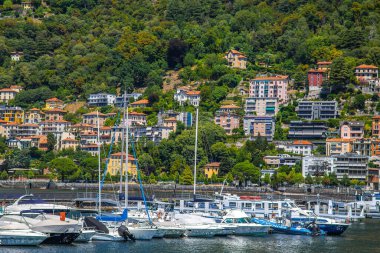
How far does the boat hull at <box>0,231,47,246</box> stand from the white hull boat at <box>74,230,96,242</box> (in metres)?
2.94

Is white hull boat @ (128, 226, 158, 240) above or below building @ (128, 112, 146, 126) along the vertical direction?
below

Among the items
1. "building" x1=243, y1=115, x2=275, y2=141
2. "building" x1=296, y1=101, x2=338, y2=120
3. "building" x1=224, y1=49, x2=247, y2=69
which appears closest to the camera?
"building" x1=243, y1=115, x2=275, y2=141

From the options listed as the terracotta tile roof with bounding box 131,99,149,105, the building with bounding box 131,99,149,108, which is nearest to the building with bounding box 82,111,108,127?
the building with bounding box 131,99,149,108

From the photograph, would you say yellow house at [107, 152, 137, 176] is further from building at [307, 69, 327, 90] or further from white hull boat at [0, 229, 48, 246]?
white hull boat at [0, 229, 48, 246]

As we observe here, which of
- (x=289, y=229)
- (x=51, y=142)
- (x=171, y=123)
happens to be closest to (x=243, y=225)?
(x=289, y=229)

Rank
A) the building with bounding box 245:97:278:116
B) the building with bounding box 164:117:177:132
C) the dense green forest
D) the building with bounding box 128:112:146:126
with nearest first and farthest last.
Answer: the building with bounding box 164:117:177:132
the building with bounding box 245:97:278:116
the building with bounding box 128:112:146:126
the dense green forest

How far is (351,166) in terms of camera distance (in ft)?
348

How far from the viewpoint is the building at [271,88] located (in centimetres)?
12256

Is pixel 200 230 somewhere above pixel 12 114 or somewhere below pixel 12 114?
below

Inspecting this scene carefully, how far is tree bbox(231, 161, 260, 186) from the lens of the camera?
104125mm

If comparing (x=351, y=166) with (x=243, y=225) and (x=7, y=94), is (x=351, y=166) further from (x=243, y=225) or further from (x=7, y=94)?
(x=7, y=94)

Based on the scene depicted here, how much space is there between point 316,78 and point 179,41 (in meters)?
26.1

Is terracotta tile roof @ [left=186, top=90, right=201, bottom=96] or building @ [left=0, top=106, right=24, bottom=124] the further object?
building @ [left=0, top=106, right=24, bottom=124]

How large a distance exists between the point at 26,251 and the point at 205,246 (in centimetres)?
989
